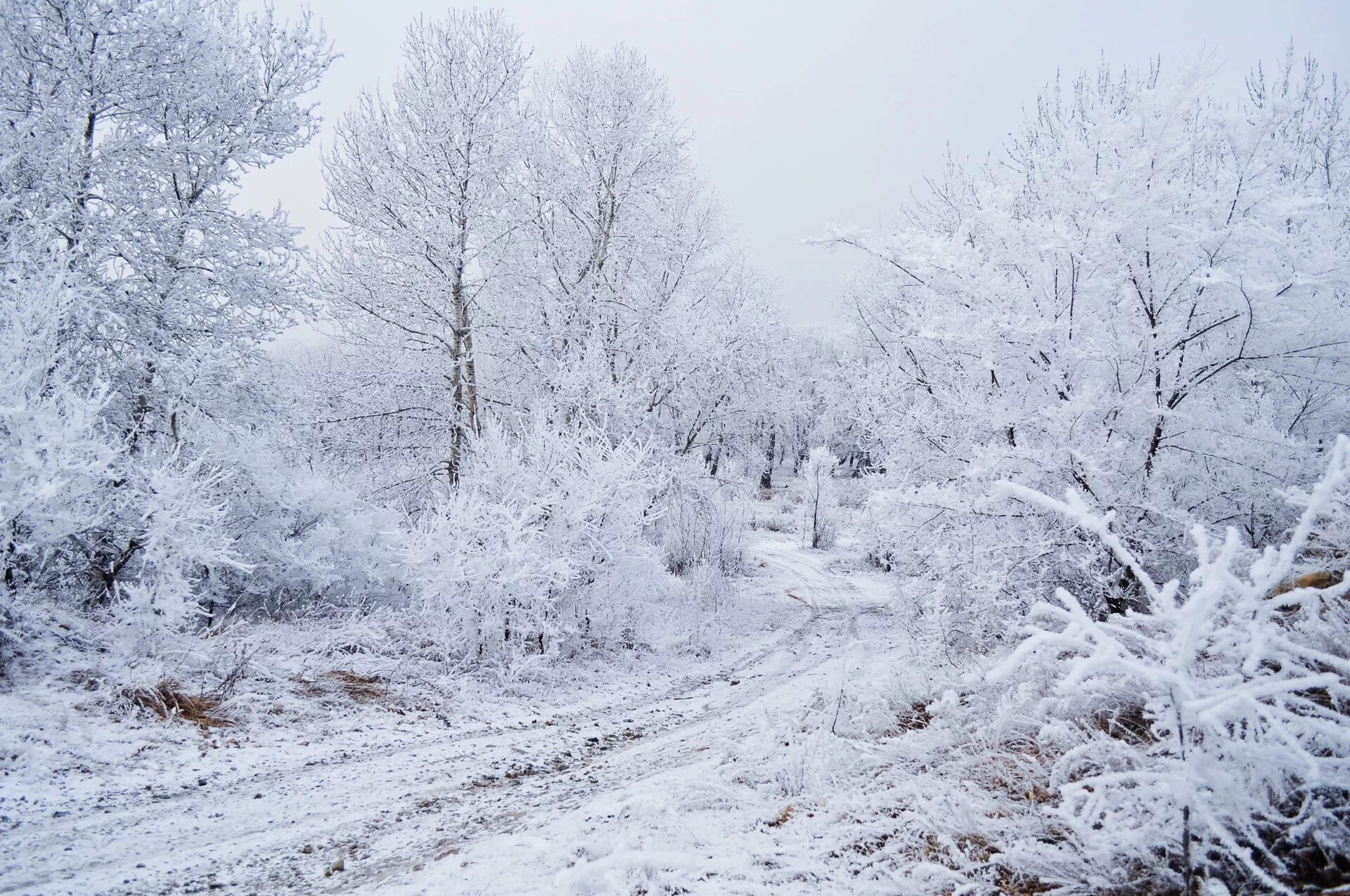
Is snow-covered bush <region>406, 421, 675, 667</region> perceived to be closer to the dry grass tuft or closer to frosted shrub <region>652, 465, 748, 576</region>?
frosted shrub <region>652, 465, 748, 576</region>

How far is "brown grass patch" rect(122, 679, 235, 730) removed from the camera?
4871 millimetres

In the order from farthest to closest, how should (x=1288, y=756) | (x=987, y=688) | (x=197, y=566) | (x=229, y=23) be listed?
(x=229, y=23)
(x=197, y=566)
(x=987, y=688)
(x=1288, y=756)

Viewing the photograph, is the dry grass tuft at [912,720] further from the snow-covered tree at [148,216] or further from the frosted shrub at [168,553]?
the snow-covered tree at [148,216]

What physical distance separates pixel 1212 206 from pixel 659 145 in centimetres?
1040

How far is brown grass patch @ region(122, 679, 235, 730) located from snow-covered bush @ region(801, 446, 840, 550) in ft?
57.0

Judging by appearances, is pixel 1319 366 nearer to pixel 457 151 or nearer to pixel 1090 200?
pixel 1090 200

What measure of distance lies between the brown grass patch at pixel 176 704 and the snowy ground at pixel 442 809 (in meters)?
0.20

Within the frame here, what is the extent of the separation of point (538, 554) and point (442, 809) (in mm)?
3383

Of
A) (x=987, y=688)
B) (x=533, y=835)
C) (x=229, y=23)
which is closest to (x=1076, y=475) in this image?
(x=987, y=688)

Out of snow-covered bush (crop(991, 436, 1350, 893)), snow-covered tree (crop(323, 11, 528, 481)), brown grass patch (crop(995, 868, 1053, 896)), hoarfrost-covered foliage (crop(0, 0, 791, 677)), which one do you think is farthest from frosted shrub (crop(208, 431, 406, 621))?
snow-covered bush (crop(991, 436, 1350, 893))

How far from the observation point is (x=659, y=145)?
12766 mm

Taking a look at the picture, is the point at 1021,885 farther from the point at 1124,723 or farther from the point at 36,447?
the point at 36,447

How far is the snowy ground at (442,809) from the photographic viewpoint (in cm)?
303

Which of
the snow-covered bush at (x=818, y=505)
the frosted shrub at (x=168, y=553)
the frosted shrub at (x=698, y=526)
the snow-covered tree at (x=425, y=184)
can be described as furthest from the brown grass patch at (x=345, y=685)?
the snow-covered bush at (x=818, y=505)
